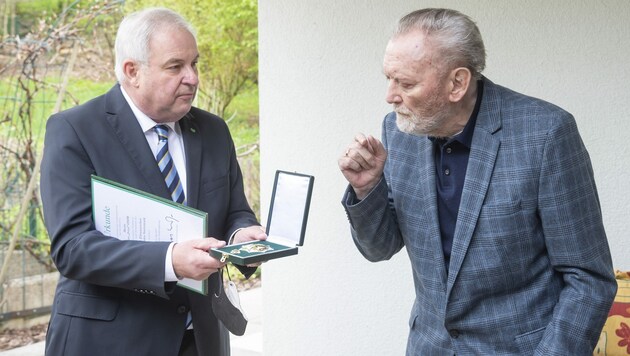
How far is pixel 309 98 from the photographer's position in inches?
163

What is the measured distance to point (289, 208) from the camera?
2227mm

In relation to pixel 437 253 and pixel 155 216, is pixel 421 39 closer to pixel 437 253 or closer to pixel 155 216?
pixel 437 253

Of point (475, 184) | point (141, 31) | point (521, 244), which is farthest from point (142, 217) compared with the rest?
point (521, 244)

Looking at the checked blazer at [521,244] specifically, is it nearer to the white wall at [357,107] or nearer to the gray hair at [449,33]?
the gray hair at [449,33]

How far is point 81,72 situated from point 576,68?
6107 mm

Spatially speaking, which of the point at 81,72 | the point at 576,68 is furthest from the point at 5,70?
the point at 576,68

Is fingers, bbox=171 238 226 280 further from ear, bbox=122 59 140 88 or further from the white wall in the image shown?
the white wall

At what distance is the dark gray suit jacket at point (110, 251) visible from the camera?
212 cm

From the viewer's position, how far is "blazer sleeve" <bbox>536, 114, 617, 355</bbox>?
Answer: 6.48ft

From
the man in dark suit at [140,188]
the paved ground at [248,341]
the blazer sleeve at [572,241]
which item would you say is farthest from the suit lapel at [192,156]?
the paved ground at [248,341]

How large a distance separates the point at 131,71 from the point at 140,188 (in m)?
0.35

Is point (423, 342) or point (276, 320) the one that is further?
point (276, 320)

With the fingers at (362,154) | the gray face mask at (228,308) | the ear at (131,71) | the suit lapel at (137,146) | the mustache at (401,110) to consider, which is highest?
the mustache at (401,110)

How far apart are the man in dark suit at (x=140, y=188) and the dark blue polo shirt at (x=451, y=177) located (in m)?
0.52
